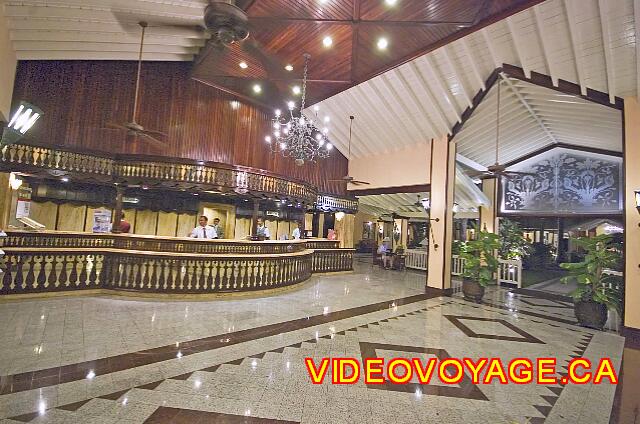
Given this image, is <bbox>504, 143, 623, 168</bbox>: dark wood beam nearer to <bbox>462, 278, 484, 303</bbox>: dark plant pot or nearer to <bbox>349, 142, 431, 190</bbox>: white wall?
<bbox>349, 142, 431, 190</bbox>: white wall

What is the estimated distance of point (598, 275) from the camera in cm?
529

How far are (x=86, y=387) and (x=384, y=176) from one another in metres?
8.84

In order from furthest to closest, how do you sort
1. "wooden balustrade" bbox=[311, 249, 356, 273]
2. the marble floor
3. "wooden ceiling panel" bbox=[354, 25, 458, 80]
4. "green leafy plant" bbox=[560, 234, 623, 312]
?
1. "wooden balustrade" bbox=[311, 249, 356, 273]
2. "wooden ceiling panel" bbox=[354, 25, 458, 80]
3. "green leafy plant" bbox=[560, 234, 623, 312]
4. the marble floor

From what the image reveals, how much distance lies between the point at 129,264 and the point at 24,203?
390 centimetres

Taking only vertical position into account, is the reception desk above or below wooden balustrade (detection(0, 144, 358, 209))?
below

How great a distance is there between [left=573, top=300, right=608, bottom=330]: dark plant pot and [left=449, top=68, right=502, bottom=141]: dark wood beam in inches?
178

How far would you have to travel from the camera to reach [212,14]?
268 cm

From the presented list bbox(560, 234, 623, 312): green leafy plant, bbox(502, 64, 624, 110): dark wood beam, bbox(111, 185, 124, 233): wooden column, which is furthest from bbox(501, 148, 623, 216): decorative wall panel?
bbox(111, 185, 124, 233): wooden column

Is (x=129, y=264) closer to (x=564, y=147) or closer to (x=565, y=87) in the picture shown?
(x=565, y=87)

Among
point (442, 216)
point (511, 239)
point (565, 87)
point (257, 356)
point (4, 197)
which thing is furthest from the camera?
point (511, 239)

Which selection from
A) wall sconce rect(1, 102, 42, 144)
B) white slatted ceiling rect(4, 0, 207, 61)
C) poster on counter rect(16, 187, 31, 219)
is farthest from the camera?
poster on counter rect(16, 187, 31, 219)

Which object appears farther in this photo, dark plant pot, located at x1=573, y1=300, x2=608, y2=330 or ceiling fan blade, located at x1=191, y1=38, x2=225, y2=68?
ceiling fan blade, located at x1=191, y1=38, x2=225, y2=68

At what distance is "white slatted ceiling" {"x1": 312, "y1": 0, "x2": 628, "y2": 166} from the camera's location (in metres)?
4.54

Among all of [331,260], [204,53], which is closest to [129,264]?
[204,53]
